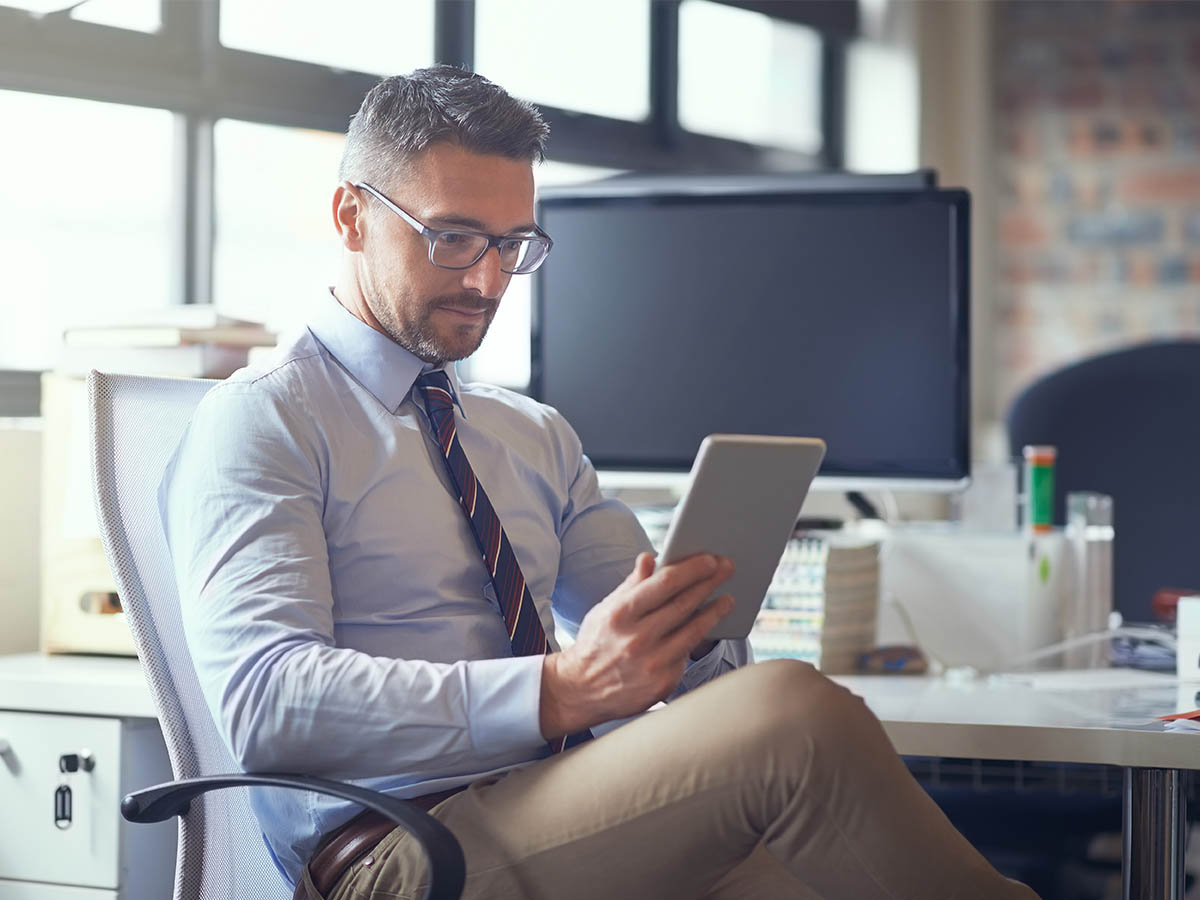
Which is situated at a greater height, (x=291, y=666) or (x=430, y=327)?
(x=430, y=327)

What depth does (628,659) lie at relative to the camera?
1177mm

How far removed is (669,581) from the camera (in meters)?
1.19

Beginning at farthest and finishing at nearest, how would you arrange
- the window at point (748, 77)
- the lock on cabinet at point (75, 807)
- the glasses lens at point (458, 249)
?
the window at point (748, 77), the lock on cabinet at point (75, 807), the glasses lens at point (458, 249)

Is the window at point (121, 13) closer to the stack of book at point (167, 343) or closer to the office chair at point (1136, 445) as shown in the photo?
the stack of book at point (167, 343)

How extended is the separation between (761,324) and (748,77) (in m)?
1.99

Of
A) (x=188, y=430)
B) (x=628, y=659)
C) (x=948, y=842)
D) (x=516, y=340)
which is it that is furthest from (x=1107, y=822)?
(x=516, y=340)

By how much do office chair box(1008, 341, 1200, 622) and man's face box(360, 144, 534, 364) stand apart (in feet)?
4.79

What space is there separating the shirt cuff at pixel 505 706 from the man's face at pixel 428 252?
0.41 metres

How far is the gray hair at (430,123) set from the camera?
4.70ft

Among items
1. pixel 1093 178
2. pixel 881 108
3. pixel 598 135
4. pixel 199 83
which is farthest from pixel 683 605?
pixel 1093 178

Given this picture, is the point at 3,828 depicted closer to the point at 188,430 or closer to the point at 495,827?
the point at 188,430

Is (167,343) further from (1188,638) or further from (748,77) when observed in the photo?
(748,77)

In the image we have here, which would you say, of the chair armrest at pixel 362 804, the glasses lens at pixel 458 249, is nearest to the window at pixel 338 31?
the glasses lens at pixel 458 249

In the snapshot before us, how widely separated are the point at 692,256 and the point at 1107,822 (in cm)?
92
